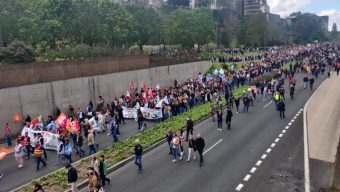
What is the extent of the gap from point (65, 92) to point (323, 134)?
65.9ft

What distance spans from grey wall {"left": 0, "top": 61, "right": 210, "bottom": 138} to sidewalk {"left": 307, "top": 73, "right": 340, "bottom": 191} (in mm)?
18314

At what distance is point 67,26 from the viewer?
41.8 meters

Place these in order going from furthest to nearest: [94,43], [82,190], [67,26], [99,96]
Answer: [94,43] < [67,26] < [99,96] < [82,190]

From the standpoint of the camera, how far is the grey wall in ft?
83.4

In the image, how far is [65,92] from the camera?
30109 millimetres

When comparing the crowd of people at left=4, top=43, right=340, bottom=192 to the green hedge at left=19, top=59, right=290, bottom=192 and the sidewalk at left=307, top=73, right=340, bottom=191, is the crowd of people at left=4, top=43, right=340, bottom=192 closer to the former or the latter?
the green hedge at left=19, top=59, right=290, bottom=192

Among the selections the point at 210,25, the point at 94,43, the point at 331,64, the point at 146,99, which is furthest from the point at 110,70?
the point at 210,25

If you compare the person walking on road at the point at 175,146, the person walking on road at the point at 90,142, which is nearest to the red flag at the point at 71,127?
the person walking on road at the point at 90,142

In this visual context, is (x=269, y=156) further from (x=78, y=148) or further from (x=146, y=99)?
(x=146, y=99)

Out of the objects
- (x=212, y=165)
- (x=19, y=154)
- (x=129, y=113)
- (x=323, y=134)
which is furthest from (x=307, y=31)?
(x=19, y=154)

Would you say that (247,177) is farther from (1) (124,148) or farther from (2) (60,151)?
(2) (60,151)

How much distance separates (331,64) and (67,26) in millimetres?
39260

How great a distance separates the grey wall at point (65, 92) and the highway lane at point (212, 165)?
37.6 ft

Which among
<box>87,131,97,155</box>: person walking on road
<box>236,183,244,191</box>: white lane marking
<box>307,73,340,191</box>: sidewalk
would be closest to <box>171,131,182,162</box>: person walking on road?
<box>236,183,244,191</box>: white lane marking
